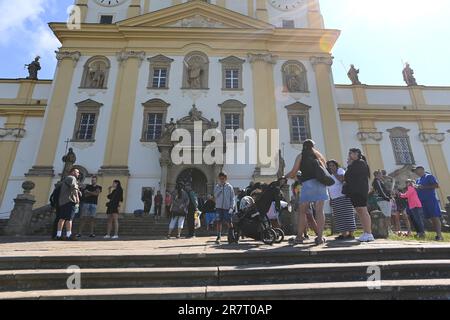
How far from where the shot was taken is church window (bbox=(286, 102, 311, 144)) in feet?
63.9

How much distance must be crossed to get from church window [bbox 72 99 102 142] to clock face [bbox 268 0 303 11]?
53.8ft

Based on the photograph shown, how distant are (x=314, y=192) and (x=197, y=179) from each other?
1376 centimetres

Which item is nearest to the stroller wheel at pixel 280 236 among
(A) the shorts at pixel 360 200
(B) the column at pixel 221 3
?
(A) the shorts at pixel 360 200

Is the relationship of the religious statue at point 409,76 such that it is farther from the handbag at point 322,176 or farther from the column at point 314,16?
the handbag at point 322,176

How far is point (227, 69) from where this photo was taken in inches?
828

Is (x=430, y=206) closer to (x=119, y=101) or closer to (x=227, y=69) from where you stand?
(x=227, y=69)

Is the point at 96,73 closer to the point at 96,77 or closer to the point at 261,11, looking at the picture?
the point at 96,77

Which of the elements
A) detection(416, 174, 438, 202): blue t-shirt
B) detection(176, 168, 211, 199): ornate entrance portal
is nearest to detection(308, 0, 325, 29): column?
detection(176, 168, 211, 199): ornate entrance portal

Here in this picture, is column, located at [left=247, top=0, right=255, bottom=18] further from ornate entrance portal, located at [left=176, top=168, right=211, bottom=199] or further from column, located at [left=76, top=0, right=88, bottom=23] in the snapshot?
ornate entrance portal, located at [left=176, top=168, right=211, bottom=199]

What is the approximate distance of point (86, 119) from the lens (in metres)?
19.3

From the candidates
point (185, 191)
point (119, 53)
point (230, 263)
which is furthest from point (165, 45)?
point (230, 263)

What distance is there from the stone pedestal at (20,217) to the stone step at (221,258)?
314 inches

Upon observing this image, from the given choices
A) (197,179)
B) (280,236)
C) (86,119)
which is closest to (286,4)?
(197,179)
